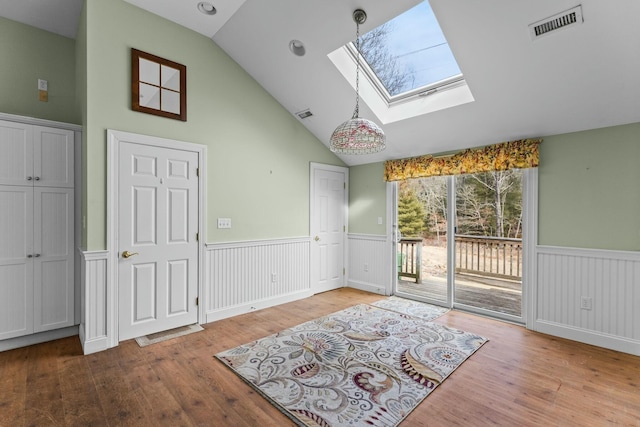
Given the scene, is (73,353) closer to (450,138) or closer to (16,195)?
(16,195)

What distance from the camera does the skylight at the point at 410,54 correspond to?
300cm

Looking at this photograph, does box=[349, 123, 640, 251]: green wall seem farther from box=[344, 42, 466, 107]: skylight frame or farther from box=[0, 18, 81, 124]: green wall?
box=[0, 18, 81, 124]: green wall

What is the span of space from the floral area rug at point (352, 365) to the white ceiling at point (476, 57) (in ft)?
8.18

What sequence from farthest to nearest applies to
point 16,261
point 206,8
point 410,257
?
point 410,257 < point 206,8 < point 16,261

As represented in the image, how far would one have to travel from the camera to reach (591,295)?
3.17 m

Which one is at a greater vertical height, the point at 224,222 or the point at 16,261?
the point at 224,222

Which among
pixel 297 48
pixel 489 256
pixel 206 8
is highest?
pixel 206 8

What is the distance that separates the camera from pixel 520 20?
2.42 meters

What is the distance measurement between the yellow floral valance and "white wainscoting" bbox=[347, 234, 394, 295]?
1.14m

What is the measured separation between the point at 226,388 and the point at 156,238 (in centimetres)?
183

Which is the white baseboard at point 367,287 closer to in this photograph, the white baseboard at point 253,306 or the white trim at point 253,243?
the white baseboard at point 253,306

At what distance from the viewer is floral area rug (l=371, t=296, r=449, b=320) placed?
4000mm

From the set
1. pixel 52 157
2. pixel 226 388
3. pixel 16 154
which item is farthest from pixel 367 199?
pixel 16 154

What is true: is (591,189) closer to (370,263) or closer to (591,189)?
(591,189)
